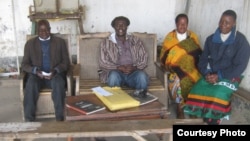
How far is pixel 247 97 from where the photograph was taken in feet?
11.9

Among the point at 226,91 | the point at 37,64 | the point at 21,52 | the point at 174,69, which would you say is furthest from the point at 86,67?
the point at 226,91

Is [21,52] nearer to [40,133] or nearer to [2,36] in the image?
[2,36]

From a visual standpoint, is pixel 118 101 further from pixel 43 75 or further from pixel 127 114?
pixel 43 75

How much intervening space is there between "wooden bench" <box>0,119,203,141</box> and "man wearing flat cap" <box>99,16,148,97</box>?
127cm

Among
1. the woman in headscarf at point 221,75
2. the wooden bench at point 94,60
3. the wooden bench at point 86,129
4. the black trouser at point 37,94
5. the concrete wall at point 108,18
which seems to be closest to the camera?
the wooden bench at point 86,129

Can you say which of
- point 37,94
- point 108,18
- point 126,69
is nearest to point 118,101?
point 126,69

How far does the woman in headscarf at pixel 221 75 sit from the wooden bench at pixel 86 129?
946mm

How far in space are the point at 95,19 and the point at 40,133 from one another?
3027 mm

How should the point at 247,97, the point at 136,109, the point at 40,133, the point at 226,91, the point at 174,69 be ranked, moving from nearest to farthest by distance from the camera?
1. the point at 40,133
2. the point at 136,109
3. the point at 226,91
4. the point at 247,97
5. the point at 174,69

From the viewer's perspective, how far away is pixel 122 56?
394 cm

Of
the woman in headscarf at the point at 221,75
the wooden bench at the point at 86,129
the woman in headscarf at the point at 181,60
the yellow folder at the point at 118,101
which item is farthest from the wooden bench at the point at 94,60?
the wooden bench at the point at 86,129

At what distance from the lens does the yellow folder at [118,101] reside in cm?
274

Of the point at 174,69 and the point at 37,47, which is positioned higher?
the point at 37,47

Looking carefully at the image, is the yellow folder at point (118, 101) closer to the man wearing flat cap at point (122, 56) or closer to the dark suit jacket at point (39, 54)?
the man wearing flat cap at point (122, 56)
